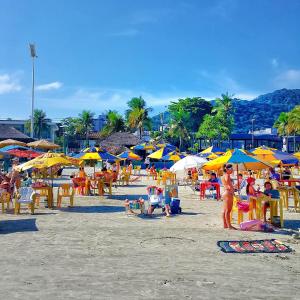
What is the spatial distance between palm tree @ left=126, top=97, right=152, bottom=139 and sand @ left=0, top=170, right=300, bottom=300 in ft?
170

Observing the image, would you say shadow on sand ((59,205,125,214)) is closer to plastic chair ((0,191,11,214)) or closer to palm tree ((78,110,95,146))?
plastic chair ((0,191,11,214))

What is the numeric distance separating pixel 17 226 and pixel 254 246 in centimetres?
548

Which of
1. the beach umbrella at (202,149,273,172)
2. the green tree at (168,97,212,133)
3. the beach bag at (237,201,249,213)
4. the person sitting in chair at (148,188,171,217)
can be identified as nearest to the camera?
the beach bag at (237,201,249,213)

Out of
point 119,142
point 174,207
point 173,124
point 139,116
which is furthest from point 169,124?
point 174,207

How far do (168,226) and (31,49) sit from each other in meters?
37.9

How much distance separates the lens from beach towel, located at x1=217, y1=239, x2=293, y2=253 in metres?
7.43

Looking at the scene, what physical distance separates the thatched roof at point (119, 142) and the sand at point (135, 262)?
3560 centimetres

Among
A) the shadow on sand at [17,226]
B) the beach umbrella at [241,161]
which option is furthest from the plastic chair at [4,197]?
the beach umbrella at [241,161]

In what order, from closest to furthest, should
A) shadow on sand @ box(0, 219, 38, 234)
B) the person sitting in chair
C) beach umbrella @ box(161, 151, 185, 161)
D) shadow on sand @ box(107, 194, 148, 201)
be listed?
1. shadow on sand @ box(0, 219, 38, 234)
2. the person sitting in chair
3. shadow on sand @ box(107, 194, 148, 201)
4. beach umbrella @ box(161, 151, 185, 161)

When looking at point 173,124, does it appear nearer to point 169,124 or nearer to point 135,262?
point 169,124

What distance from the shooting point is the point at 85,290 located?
5.21 meters

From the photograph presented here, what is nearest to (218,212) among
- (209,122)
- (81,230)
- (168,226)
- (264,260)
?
(168,226)

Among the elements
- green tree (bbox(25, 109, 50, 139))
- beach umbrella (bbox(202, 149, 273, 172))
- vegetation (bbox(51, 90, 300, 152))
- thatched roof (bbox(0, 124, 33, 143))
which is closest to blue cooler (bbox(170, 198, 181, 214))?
beach umbrella (bbox(202, 149, 273, 172))

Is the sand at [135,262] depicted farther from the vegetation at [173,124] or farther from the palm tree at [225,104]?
the palm tree at [225,104]
